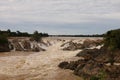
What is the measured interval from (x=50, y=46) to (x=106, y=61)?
24.0 metres

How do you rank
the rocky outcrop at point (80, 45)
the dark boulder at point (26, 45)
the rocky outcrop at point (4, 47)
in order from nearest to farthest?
the rocky outcrop at point (4, 47) → the rocky outcrop at point (80, 45) → the dark boulder at point (26, 45)

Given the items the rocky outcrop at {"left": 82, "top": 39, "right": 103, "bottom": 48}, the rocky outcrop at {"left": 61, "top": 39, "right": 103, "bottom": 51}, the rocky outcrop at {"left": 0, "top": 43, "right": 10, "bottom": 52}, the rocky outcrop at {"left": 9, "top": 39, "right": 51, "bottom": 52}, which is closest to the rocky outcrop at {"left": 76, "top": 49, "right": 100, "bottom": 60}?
the rocky outcrop at {"left": 61, "top": 39, "right": 103, "bottom": 51}

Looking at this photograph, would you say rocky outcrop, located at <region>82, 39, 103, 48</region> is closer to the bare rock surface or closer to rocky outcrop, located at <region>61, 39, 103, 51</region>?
rocky outcrop, located at <region>61, 39, 103, 51</region>

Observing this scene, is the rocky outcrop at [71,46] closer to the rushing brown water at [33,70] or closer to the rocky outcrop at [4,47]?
the rocky outcrop at [4,47]

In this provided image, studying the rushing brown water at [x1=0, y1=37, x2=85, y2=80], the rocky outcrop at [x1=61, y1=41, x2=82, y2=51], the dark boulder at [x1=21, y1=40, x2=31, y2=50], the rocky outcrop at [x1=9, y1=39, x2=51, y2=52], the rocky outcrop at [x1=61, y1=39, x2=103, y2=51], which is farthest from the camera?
the dark boulder at [x1=21, y1=40, x2=31, y2=50]

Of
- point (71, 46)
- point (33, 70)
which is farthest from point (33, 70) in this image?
point (71, 46)

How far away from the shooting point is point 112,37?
42031mm

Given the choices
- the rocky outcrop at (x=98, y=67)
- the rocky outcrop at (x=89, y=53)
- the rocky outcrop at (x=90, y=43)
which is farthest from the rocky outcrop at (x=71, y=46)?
the rocky outcrop at (x=98, y=67)

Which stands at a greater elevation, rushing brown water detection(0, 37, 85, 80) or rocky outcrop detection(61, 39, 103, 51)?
rocky outcrop detection(61, 39, 103, 51)

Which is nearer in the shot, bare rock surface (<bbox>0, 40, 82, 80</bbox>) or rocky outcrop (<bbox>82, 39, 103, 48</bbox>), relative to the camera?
bare rock surface (<bbox>0, 40, 82, 80</bbox>)

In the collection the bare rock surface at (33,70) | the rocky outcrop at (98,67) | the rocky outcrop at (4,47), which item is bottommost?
the bare rock surface at (33,70)

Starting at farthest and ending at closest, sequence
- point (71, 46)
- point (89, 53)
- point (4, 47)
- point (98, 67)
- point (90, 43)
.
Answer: point (90, 43)
point (71, 46)
point (4, 47)
point (89, 53)
point (98, 67)

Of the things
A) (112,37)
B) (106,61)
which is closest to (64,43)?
(112,37)

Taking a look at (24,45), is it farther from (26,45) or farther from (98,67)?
(98,67)
